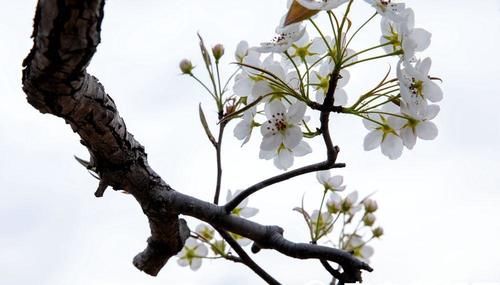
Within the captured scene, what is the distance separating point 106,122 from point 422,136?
43cm

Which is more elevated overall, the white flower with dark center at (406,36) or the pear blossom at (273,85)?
the white flower with dark center at (406,36)

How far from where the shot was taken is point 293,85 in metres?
0.92

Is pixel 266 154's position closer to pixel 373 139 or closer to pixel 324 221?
pixel 373 139

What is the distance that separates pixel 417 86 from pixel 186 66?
0.51m

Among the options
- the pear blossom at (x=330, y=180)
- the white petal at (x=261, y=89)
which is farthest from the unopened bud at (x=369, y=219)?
the white petal at (x=261, y=89)

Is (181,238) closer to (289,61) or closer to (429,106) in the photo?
(289,61)

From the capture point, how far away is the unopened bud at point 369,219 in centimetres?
163

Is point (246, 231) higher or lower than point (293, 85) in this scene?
lower

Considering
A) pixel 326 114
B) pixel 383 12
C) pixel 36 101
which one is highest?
pixel 383 12

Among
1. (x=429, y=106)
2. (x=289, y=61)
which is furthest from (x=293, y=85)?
(x=429, y=106)

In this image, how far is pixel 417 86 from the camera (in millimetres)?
871

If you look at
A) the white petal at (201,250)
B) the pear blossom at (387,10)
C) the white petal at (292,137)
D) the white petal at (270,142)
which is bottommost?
the white petal at (270,142)

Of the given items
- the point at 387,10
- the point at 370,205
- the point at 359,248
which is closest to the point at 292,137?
the point at 387,10

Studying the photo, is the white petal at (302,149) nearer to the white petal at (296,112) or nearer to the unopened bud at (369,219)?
the white petal at (296,112)
